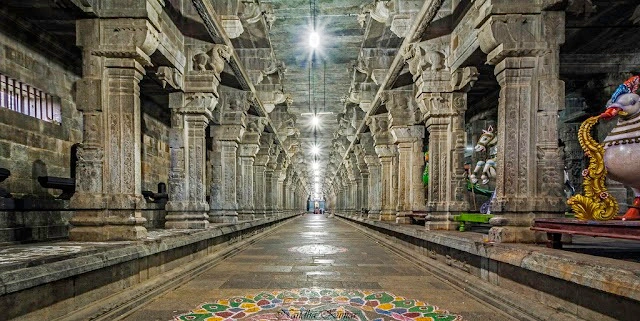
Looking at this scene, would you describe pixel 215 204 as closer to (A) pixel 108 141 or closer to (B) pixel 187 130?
(B) pixel 187 130

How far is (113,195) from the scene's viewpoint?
5.45 metres

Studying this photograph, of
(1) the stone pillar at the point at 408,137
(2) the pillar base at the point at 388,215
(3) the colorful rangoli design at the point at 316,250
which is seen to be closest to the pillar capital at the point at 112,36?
(3) the colorful rangoli design at the point at 316,250

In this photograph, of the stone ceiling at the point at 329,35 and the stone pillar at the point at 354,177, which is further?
the stone pillar at the point at 354,177

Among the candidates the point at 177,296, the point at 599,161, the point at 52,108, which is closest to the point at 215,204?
the point at 52,108

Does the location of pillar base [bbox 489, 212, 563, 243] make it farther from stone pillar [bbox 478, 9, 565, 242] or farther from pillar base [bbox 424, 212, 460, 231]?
pillar base [bbox 424, 212, 460, 231]

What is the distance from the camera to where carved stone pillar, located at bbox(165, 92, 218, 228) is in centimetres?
857

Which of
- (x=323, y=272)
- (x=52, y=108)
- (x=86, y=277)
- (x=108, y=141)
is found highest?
(x=52, y=108)

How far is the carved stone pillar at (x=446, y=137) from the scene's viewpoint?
813 centimetres

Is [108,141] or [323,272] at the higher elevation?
[108,141]

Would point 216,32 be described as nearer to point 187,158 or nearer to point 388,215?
point 187,158

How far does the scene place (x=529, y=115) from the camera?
5207 millimetres

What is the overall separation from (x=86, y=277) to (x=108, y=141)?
7.86 ft

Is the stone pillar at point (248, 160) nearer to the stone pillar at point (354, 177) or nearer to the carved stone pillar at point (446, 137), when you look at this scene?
the carved stone pillar at point (446, 137)

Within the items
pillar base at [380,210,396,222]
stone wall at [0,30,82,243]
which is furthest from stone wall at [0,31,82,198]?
pillar base at [380,210,396,222]
